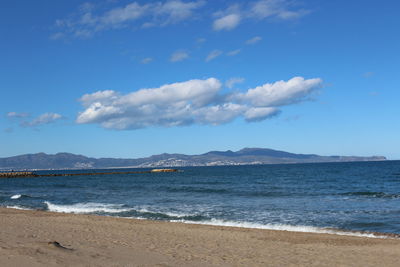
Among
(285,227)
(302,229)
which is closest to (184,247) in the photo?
(302,229)

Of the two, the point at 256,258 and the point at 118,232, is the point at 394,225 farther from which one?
the point at 118,232

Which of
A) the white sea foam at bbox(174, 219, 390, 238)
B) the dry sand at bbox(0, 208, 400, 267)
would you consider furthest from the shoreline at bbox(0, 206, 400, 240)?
the dry sand at bbox(0, 208, 400, 267)

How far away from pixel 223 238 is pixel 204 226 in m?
3.88

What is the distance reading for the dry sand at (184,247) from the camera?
959 cm

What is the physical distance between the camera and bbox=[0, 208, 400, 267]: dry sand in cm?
959

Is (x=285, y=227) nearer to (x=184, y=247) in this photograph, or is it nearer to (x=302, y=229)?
(x=302, y=229)

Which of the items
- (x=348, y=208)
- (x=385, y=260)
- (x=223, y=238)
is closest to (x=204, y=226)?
(x=223, y=238)

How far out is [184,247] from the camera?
12789 mm

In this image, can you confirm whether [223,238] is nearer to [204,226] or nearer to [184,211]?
[204,226]

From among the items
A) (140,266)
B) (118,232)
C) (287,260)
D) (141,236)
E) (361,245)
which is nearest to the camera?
(140,266)

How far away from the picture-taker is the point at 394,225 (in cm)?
1881

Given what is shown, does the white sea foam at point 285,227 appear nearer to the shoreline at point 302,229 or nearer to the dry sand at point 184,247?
the shoreline at point 302,229

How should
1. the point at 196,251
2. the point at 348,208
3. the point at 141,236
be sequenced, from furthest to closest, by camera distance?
the point at 348,208
the point at 141,236
the point at 196,251

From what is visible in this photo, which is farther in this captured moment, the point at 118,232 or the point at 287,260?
the point at 118,232
